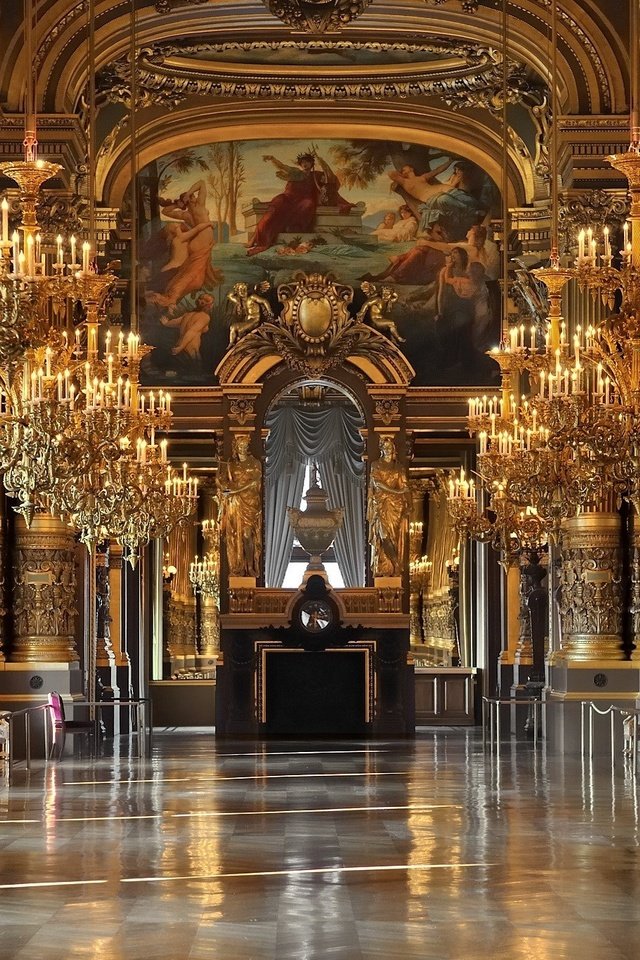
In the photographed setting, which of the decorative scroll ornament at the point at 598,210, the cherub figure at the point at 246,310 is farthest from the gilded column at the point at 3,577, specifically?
the cherub figure at the point at 246,310

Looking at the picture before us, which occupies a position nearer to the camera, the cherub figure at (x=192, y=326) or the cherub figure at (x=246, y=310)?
the cherub figure at (x=246, y=310)

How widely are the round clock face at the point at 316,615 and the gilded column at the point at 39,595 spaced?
26.8ft

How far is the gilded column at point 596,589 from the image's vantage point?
21719 millimetres

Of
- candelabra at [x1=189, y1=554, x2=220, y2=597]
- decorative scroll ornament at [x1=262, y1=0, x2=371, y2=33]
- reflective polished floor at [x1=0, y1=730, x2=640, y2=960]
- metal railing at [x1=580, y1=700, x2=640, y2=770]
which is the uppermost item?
decorative scroll ornament at [x1=262, y1=0, x2=371, y2=33]

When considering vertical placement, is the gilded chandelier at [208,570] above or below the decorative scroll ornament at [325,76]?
below

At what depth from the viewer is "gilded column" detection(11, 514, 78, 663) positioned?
22.1 metres

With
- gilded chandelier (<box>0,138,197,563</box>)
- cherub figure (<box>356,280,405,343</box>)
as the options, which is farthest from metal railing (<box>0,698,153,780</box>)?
cherub figure (<box>356,280,405,343</box>)

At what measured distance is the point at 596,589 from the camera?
21797mm

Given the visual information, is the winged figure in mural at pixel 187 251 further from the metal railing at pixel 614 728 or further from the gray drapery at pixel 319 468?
the metal railing at pixel 614 728

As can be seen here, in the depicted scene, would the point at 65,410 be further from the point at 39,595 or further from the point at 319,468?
the point at 319,468

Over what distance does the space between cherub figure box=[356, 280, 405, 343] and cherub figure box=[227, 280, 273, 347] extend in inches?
64.2

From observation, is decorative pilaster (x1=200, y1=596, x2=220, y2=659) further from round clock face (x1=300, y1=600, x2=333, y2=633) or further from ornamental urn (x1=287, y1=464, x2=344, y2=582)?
round clock face (x1=300, y1=600, x2=333, y2=633)

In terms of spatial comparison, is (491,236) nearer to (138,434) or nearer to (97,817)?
(138,434)

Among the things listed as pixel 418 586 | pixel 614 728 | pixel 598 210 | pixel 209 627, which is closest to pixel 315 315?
pixel 598 210
